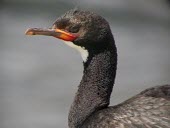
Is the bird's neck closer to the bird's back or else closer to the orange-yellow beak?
the bird's back

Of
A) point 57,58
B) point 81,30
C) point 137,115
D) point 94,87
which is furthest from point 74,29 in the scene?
point 57,58

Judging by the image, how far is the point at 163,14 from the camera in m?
13.8

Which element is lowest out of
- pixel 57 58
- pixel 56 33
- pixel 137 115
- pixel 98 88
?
pixel 137 115

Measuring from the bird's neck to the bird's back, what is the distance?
108 millimetres

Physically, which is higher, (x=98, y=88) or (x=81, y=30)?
(x=81, y=30)

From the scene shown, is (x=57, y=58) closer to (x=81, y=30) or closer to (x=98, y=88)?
(x=98, y=88)

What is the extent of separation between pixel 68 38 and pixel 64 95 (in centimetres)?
419

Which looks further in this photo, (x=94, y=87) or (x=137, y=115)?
(x=94, y=87)

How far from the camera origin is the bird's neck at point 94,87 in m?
7.16

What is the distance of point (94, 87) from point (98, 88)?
35 mm

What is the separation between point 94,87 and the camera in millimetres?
7262

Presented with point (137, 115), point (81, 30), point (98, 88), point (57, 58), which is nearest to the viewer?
point (137, 115)

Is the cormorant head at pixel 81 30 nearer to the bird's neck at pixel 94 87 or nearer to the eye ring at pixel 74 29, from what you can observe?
the eye ring at pixel 74 29

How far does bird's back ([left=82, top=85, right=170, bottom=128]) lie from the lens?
6.76 metres
